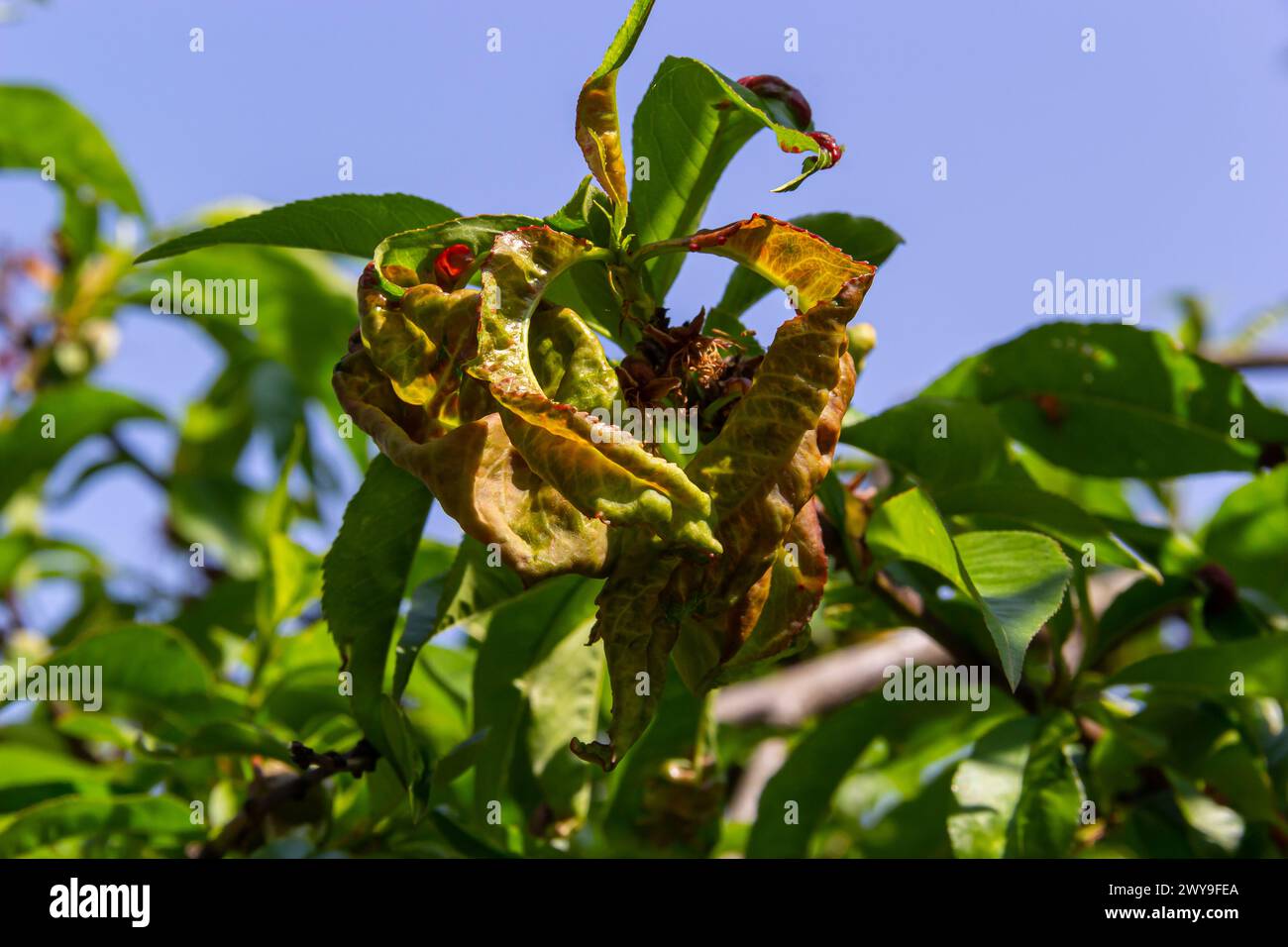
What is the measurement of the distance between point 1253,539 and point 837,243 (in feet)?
3.43

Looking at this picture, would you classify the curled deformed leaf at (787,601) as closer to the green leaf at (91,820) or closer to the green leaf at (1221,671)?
the green leaf at (1221,671)

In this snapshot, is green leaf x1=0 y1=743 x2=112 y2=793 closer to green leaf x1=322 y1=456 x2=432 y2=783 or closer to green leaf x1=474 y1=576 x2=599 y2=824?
green leaf x1=474 y1=576 x2=599 y2=824

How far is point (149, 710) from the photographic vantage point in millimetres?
1844

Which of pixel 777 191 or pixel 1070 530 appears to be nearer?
pixel 777 191

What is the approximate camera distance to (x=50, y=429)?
8.78ft

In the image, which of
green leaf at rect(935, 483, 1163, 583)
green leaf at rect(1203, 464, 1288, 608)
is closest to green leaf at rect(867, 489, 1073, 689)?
green leaf at rect(935, 483, 1163, 583)

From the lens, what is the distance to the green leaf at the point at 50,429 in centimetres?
266

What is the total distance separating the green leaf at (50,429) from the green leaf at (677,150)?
6.48 feet

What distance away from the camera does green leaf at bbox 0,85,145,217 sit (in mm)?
2713

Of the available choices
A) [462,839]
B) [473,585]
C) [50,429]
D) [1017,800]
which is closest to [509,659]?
[462,839]

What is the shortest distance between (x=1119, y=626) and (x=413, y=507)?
1.09 m

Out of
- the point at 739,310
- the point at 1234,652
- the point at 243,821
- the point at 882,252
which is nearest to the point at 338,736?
the point at 243,821

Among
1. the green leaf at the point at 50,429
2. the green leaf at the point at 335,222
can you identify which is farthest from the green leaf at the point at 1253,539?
the green leaf at the point at 50,429
